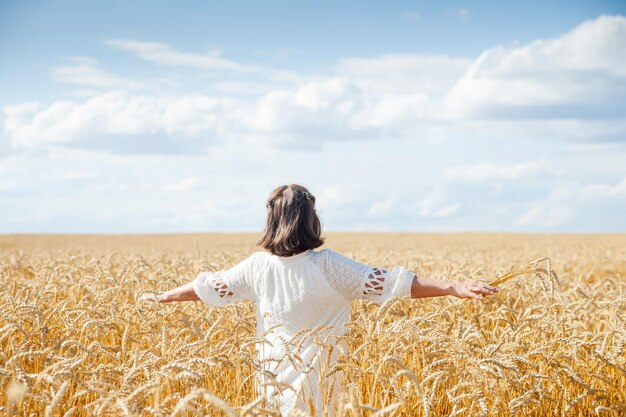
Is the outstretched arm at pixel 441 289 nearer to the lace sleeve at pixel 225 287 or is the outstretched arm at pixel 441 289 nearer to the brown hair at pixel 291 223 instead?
the brown hair at pixel 291 223

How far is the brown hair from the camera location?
12.1 ft

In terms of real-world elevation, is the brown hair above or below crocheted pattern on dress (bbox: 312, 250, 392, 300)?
above

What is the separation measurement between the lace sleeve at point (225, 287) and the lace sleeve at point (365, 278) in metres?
0.62

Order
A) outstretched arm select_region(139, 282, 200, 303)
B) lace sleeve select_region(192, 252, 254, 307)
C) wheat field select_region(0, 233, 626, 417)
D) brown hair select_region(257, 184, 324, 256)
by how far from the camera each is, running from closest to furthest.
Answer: wheat field select_region(0, 233, 626, 417), brown hair select_region(257, 184, 324, 256), lace sleeve select_region(192, 252, 254, 307), outstretched arm select_region(139, 282, 200, 303)

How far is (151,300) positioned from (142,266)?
3226 mm

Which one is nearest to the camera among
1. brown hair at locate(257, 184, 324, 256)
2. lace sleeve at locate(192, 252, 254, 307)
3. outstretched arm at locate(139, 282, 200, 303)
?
brown hair at locate(257, 184, 324, 256)

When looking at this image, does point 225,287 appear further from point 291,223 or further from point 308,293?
point 291,223

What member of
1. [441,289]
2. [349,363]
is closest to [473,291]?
[441,289]

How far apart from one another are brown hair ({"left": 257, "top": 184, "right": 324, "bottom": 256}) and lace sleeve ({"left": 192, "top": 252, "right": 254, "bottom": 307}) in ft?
1.29

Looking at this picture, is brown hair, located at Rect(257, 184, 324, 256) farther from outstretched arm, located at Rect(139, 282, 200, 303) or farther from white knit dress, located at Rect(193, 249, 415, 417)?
outstretched arm, located at Rect(139, 282, 200, 303)

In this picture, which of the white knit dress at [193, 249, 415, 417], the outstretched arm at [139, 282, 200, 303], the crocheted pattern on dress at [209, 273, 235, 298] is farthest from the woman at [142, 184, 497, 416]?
the outstretched arm at [139, 282, 200, 303]

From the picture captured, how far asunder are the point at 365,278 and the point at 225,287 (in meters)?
1.01

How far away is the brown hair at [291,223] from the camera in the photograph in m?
3.67

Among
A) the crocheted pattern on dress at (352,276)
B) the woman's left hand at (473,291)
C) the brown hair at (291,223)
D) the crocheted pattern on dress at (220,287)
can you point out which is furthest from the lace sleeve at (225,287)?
the woman's left hand at (473,291)
